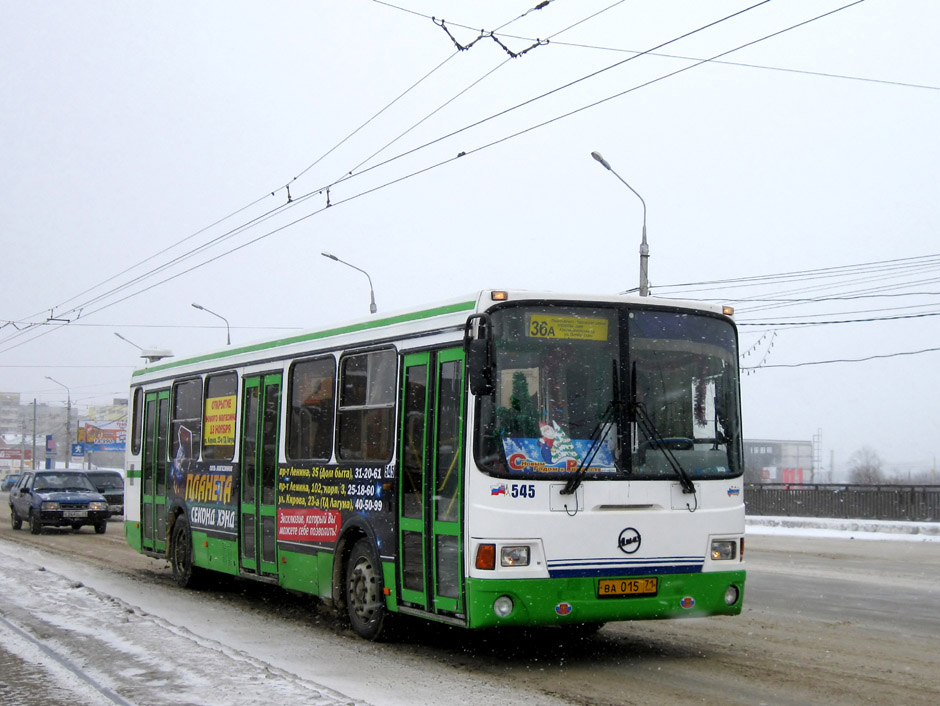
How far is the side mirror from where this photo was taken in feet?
27.0

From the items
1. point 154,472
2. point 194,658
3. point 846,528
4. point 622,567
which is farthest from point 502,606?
point 846,528

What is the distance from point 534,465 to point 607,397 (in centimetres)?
80

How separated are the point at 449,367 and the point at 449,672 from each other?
7.49ft

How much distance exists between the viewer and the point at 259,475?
1241cm

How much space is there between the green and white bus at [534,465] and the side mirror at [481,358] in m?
0.01

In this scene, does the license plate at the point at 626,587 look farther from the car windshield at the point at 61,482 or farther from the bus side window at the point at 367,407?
the car windshield at the point at 61,482

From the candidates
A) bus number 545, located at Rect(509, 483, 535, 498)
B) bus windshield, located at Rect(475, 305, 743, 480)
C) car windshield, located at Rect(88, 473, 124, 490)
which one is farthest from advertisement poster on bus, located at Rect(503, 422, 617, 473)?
car windshield, located at Rect(88, 473, 124, 490)

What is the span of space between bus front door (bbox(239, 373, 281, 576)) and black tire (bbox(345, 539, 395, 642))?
6.31 ft

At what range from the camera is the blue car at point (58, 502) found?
2797cm

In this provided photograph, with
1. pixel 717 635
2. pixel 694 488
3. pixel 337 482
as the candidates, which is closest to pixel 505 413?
pixel 694 488

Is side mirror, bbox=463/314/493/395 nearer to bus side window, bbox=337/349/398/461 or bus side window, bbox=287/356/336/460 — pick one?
bus side window, bbox=337/349/398/461

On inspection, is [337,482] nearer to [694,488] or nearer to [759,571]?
[694,488]

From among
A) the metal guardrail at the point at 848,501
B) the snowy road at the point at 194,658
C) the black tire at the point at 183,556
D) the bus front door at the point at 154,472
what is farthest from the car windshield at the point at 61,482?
the metal guardrail at the point at 848,501

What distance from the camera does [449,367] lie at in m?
9.05
